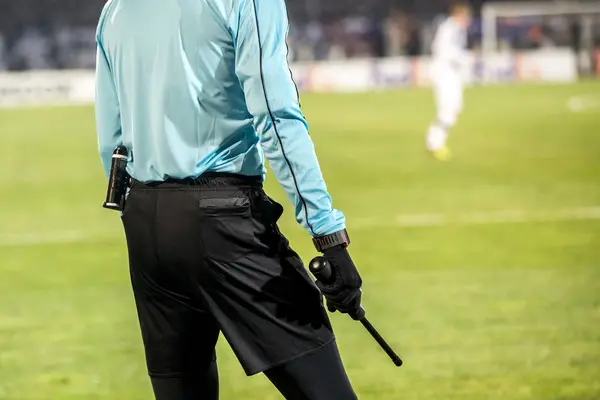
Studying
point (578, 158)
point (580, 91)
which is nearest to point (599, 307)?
point (578, 158)

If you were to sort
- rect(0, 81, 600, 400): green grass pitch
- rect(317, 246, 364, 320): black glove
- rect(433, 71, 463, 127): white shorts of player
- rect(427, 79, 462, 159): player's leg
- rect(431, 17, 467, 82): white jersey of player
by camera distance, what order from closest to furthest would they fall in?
rect(317, 246, 364, 320): black glove
rect(0, 81, 600, 400): green grass pitch
rect(427, 79, 462, 159): player's leg
rect(433, 71, 463, 127): white shorts of player
rect(431, 17, 467, 82): white jersey of player

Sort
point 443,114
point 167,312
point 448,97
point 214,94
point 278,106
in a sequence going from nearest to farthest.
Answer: point 278,106
point 214,94
point 167,312
point 443,114
point 448,97

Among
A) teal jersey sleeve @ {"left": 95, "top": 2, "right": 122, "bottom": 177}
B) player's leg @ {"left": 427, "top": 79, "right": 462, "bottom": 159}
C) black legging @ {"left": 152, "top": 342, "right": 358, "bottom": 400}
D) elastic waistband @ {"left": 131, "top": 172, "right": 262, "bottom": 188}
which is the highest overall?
teal jersey sleeve @ {"left": 95, "top": 2, "right": 122, "bottom": 177}

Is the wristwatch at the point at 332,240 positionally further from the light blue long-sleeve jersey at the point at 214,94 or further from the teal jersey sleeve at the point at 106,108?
the teal jersey sleeve at the point at 106,108

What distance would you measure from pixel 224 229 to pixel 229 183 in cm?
15

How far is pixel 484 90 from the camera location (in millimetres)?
33094

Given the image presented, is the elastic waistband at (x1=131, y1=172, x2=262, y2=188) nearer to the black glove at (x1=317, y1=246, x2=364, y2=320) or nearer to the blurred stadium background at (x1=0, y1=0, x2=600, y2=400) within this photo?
the black glove at (x1=317, y1=246, x2=364, y2=320)

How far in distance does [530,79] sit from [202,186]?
34.4 meters

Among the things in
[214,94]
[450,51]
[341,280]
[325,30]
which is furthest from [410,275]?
[325,30]

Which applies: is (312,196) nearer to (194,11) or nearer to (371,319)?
(194,11)

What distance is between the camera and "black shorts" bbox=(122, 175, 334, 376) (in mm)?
3285

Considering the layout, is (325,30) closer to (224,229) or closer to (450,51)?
(450,51)

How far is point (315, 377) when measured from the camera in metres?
3.30

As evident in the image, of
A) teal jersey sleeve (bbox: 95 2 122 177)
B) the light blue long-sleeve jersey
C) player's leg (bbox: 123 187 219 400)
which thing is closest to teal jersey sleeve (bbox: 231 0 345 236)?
the light blue long-sleeve jersey
